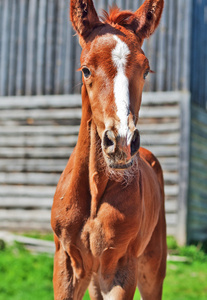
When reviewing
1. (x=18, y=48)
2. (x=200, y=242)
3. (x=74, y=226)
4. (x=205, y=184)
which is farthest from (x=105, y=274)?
(x=18, y=48)

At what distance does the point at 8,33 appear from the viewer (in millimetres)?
10281

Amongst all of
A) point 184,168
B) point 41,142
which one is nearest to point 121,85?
point 184,168

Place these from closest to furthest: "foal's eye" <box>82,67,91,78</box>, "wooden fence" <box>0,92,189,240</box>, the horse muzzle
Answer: the horse muzzle < "foal's eye" <box>82,67,91,78</box> < "wooden fence" <box>0,92,189,240</box>

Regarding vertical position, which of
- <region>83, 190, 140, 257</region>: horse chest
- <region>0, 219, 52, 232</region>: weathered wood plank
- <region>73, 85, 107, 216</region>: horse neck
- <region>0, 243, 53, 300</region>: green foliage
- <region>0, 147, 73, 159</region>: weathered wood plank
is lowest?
<region>0, 219, 52, 232</region>: weathered wood plank

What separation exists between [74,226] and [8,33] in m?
8.00

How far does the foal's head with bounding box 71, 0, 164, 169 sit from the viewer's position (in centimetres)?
263

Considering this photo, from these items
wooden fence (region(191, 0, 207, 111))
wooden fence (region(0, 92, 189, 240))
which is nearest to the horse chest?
wooden fence (region(0, 92, 189, 240))

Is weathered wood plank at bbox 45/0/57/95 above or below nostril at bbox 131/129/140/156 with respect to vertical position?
above

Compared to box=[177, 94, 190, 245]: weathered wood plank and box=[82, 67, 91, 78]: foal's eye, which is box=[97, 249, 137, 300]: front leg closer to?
box=[82, 67, 91, 78]: foal's eye

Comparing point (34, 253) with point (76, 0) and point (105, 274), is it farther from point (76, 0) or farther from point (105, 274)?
point (76, 0)

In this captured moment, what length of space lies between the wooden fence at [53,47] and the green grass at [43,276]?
3.37 metres

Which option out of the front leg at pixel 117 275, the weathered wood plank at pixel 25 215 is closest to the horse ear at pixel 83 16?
the front leg at pixel 117 275

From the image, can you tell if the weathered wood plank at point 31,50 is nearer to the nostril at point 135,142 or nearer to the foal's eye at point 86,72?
the foal's eye at point 86,72

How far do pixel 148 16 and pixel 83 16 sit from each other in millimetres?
455
